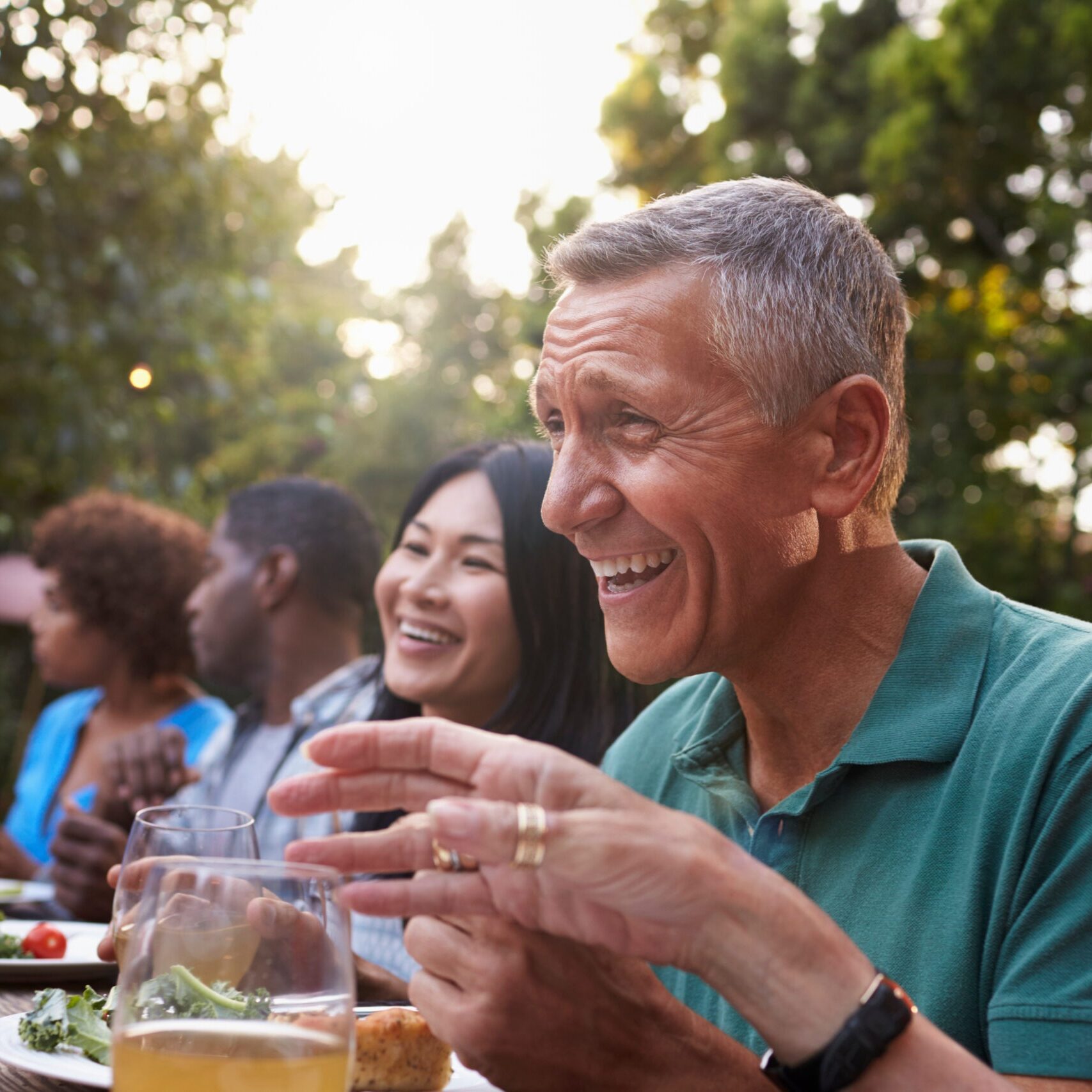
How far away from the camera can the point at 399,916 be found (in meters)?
1.35

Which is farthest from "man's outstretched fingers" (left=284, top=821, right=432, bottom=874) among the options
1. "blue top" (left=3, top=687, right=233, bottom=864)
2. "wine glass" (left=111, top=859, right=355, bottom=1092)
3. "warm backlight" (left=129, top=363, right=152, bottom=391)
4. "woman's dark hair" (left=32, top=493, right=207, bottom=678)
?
"warm backlight" (left=129, top=363, right=152, bottom=391)

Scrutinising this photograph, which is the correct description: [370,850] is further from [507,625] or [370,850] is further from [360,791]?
[507,625]

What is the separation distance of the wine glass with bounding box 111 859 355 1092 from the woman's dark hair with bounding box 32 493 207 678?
576 centimetres

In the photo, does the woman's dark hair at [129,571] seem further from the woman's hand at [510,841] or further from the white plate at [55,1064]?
the woman's hand at [510,841]

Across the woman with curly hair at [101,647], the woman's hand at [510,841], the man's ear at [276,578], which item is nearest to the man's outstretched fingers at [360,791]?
the woman's hand at [510,841]

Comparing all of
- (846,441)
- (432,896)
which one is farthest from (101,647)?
(432,896)

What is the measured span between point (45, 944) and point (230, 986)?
1693 mm

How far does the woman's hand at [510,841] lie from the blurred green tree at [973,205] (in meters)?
9.05

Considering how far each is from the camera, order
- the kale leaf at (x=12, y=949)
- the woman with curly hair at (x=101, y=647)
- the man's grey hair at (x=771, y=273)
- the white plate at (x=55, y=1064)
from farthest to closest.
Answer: the woman with curly hair at (x=101, y=647), the kale leaf at (x=12, y=949), the man's grey hair at (x=771, y=273), the white plate at (x=55, y=1064)

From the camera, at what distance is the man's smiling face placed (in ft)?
6.85

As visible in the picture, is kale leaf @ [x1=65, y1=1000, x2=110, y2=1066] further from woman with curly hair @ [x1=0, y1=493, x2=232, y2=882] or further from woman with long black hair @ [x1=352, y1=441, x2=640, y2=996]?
woman with curly hair @ [x1=0, y1=493, x2=232, y2=882]

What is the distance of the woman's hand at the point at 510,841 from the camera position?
1204 millimetres

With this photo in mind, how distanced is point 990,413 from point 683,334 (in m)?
10.5

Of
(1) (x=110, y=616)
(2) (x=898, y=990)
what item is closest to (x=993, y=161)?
(1) (x=110, y=616)
